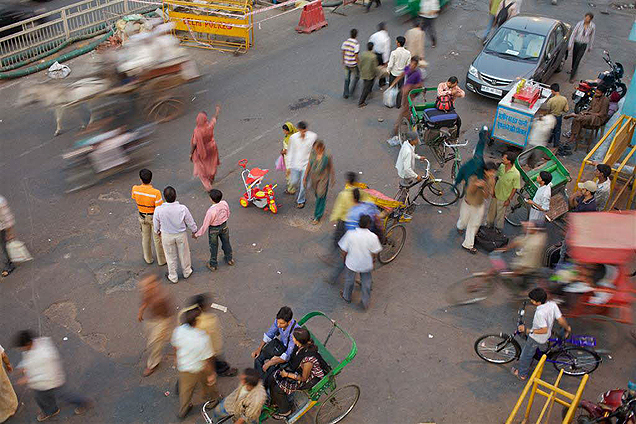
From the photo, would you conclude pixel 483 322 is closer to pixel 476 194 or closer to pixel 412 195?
pixel 476 194

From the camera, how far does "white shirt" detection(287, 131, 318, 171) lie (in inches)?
415

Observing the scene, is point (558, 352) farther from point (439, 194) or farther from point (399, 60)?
point (399, 60)

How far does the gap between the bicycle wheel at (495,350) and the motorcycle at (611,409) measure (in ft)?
3.66

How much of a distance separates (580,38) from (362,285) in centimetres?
1078

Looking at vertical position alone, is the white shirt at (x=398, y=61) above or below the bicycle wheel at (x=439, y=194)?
above

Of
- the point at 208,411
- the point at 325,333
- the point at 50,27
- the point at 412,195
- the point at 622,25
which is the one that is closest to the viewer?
the point at 208,411

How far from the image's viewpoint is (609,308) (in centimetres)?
801

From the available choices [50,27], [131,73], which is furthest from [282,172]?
[50,27]

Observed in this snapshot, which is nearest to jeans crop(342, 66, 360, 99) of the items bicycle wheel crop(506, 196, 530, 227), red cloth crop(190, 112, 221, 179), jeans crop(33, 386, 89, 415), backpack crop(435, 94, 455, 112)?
backpack crop(435, 94, 455, 112)

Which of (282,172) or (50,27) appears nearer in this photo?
(282,172)

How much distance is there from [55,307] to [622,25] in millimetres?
19541

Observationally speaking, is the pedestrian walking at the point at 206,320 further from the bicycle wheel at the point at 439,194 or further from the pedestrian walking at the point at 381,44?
the pedestrian walking at the point at 381,44

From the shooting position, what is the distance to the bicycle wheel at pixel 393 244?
984 cm

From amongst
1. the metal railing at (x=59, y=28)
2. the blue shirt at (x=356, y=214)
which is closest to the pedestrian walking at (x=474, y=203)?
the blue shirt at (x=356, y=214)
